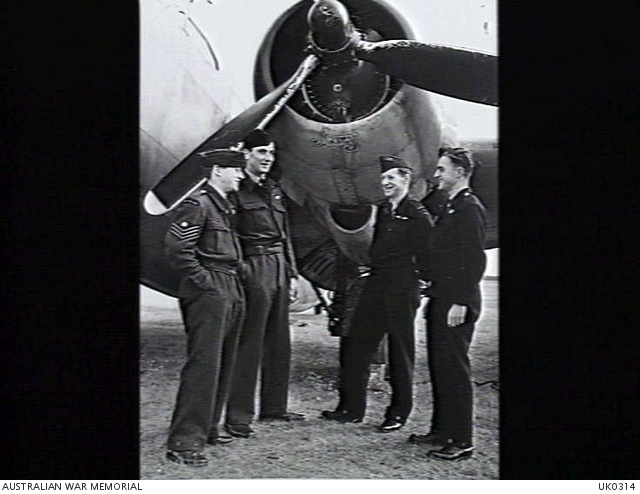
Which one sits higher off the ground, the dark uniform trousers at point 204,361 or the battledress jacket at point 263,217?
the battledress jacket at point 263,217

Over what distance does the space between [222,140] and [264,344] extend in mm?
863

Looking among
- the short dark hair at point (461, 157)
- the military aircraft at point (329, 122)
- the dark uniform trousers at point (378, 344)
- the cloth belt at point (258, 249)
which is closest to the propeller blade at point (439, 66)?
the military aircraft at point (329, 122)

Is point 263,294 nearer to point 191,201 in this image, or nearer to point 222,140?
point 191,201

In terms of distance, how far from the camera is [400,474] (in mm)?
2877

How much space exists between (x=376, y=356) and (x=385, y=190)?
27.0 inches

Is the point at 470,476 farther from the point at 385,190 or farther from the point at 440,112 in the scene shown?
the point at 440,112

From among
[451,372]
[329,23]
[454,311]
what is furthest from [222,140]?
[451,372]

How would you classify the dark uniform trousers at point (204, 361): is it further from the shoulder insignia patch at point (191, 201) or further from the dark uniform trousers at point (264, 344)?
the shoulder insignia patch at point (191, 201)

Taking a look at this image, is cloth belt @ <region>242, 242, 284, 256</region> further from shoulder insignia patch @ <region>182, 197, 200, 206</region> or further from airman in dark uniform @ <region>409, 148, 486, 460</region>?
airman in dark uniform @ <region>409, 148, 486, 460</region>

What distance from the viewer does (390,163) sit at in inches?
116

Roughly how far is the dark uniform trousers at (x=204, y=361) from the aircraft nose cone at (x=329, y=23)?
1038 millimetres

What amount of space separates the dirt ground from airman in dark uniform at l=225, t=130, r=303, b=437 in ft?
0.18

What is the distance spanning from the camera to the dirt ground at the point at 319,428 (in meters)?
2.87
